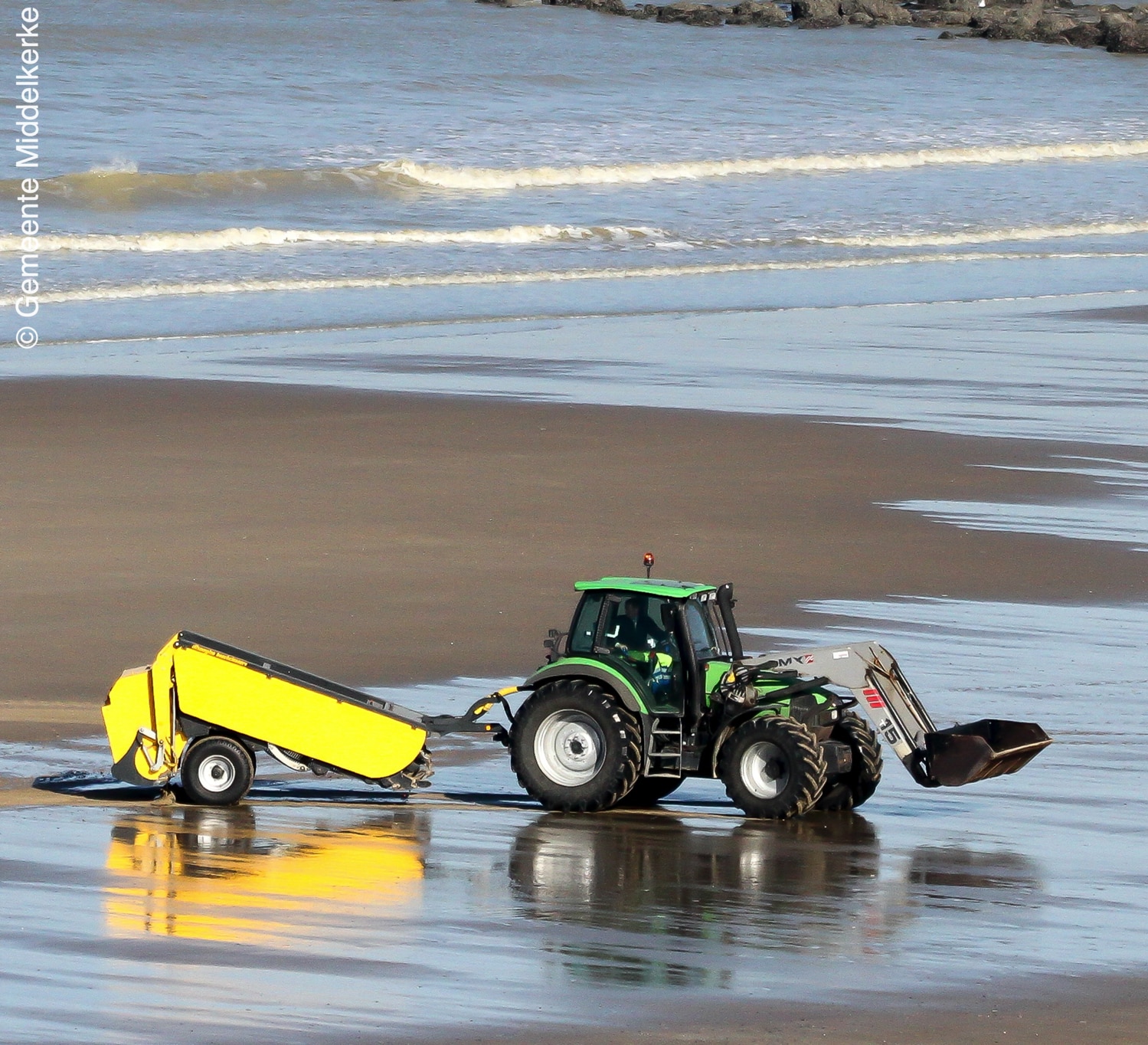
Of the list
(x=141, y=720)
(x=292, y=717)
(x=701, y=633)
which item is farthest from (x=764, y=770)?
(x=141, y=720)

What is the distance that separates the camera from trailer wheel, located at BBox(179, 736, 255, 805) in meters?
10.3

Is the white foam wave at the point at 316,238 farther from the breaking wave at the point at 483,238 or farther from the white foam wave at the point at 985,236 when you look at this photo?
the white foam wave at the point at 985,236

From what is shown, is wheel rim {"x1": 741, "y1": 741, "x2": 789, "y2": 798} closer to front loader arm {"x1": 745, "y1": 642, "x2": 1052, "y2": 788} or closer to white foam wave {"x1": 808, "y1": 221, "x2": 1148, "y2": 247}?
front loader arm {"x1": 745, "y1": 642, "x2": 1052, "y2": 788}

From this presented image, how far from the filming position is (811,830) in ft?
32.8

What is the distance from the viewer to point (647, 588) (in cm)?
1030

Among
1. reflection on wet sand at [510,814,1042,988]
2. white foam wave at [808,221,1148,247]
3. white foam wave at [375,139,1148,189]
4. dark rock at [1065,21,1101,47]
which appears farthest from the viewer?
dark rock at [1065,21,1101,47]

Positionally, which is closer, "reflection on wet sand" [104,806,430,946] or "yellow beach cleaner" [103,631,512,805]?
"reflection on wet sand" [104,806,430,946]

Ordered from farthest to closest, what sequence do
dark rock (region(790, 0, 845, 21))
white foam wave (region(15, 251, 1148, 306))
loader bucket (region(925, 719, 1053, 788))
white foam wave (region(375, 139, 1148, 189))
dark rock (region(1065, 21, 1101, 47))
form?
dark rock (region(790, 0, 845, 21)) < dark rock (region(1065, 21, 1101, 47)) < white foam wave (region(375, 139, 1148, 189)) < white foam wave (region(15, 251, 1148, 306)) < loader bucket (region(925, 719, 1053, 788))

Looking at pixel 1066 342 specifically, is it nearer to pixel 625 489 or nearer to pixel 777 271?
pixel 777 271

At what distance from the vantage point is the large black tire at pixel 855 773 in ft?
33.8

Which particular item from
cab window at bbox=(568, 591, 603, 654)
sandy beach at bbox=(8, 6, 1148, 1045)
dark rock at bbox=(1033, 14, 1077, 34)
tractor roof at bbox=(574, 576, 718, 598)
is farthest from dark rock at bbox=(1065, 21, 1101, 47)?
cab window at bbox=(568, 591, 603, 654)

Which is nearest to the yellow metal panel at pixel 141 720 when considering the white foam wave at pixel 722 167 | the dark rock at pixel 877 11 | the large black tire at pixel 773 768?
the large black tire at pixel 773 768

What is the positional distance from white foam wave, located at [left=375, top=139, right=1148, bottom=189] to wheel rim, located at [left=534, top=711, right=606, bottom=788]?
35.6 m

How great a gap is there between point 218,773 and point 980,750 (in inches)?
140
